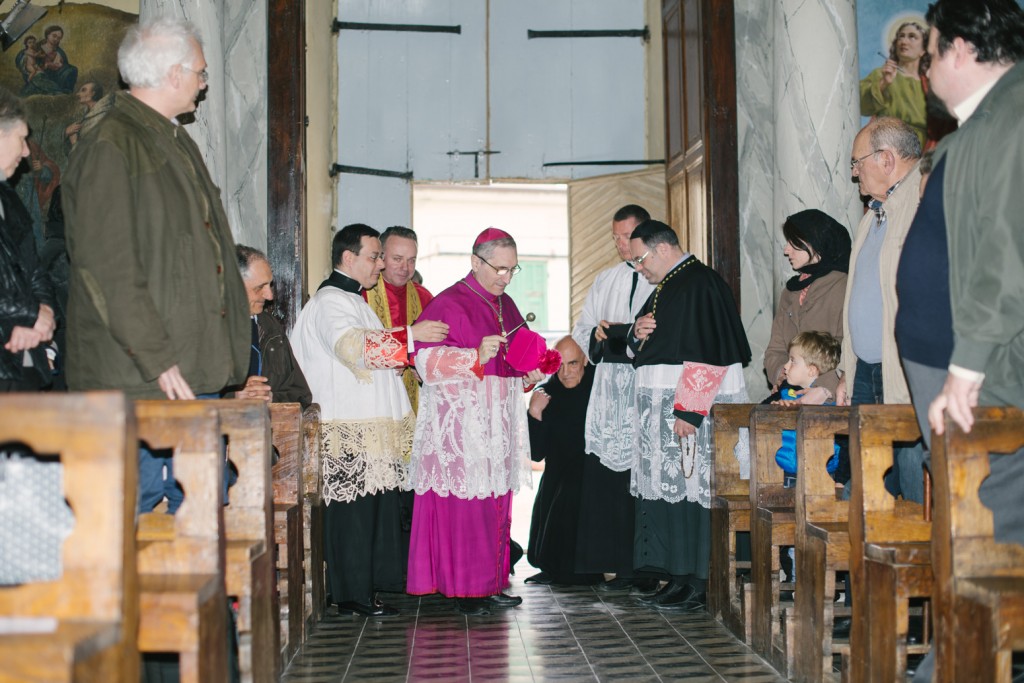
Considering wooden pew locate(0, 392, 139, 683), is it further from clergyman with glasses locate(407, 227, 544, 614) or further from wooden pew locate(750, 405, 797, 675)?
clergyman with glasses locate(407, 227, 544, 614)

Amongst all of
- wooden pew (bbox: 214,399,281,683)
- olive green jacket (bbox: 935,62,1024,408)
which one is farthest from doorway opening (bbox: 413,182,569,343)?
olive green jacket (bbox: 935,62,1024,408)

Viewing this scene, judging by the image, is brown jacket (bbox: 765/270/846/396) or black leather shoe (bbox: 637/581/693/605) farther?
black leather shoe (bbox: 637/581/693/605)

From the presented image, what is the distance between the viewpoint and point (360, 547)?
510 centimetres

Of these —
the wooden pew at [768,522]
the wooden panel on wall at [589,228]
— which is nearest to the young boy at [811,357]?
the wooden pew at [768,522]

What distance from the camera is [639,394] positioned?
5.36 meters

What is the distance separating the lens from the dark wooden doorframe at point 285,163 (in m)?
6.88

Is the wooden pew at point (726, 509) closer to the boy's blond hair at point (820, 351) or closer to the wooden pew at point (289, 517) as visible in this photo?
the boy's blond hair at point (820, 351)

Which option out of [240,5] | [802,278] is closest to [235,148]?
[240,5]

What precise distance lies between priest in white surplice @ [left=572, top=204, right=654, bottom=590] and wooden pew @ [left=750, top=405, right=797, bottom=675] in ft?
3.81

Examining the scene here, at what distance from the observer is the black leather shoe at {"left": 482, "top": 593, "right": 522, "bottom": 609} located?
16.8 feet

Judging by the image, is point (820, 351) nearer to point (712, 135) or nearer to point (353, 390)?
point (353, 390)

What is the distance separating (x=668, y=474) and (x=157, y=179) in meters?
2.95

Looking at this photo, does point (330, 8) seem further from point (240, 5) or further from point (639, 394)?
point (639, 394)

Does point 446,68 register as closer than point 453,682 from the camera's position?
No
